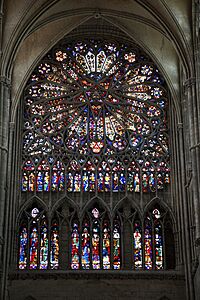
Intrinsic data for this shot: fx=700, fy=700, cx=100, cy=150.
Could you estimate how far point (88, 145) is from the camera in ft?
81.1

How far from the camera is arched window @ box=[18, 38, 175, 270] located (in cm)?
2317

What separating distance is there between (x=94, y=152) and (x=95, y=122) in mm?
1247

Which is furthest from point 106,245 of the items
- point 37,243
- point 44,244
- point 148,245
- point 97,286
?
point 37,243

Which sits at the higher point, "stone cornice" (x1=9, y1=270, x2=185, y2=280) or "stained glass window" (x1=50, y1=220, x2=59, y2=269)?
"stained glass window" (x1=50, y1=220, x2=59, y2=269)

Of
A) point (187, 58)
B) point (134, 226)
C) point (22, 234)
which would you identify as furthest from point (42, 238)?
point (187, 58)

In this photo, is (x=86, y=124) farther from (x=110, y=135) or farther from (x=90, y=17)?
(x=90, y=17)

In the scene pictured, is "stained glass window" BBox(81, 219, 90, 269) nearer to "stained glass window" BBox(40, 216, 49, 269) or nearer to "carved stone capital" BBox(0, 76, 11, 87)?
"stained glass window" BBox(40, 216, 49, 269)

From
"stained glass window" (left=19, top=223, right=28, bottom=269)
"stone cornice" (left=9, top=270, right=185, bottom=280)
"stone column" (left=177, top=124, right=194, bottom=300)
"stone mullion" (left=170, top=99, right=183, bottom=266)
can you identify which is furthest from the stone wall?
"stone mullion" (left=170, top=99, right=183, bottom=266)

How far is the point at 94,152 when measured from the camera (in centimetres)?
2462

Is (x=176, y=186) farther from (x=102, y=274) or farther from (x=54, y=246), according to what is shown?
(x=54, y=246)

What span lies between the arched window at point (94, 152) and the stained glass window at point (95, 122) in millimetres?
35

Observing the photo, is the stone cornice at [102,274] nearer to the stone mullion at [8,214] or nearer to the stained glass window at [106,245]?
the stained glass window at [106,245]

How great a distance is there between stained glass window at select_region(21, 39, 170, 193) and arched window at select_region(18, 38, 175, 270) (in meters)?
0.04

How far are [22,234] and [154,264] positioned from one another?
14.7ft
